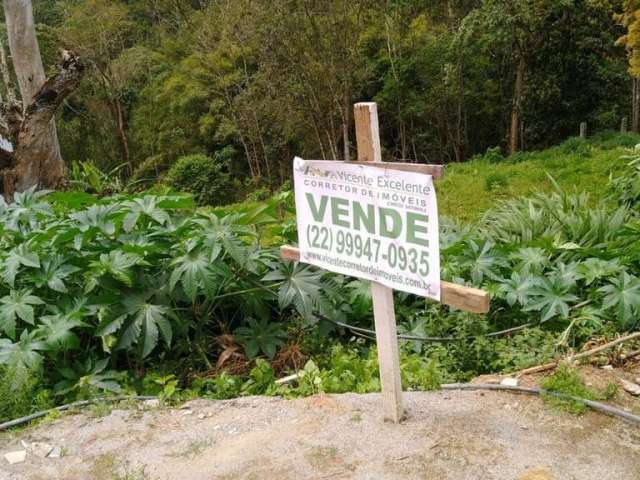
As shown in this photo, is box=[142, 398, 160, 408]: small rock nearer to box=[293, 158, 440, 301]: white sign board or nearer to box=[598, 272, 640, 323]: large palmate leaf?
box=[293, 158, 440, 301]: white sign board

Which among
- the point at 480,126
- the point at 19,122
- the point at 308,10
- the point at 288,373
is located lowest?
the point at 480,126

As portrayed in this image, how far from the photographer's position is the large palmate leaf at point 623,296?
348 cm

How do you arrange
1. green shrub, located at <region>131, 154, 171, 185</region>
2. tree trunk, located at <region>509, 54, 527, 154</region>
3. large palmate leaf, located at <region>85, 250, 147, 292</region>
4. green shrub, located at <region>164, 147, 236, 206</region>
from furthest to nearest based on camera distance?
green shrub, located at <region>131, 154, 171, 185</region>, green shrub, located at <region>164, 147, 236, 206</region>, tree trunk, located at <region>509, 54, 527, 154</region>, large palmate leaf, located at <region>85, 250, 147, 292</region>

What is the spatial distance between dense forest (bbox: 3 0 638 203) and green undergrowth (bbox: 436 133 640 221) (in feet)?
7.65

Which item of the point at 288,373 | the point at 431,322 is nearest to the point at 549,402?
the point at 431,322

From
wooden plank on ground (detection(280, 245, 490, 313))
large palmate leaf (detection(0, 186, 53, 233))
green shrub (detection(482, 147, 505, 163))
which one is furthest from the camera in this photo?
green shrub (detection(482, 147, 505, 163))

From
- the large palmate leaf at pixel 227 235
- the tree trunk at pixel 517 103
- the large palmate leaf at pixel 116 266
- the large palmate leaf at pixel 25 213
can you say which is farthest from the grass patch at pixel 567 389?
the tree trunk at pixel 517 103

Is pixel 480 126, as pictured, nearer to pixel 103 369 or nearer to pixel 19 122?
pixel 19 122

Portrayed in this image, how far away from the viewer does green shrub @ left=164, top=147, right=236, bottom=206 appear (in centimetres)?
1931

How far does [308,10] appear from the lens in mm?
15562

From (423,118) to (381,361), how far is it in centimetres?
1565

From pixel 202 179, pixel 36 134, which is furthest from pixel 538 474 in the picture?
pixel 202 179

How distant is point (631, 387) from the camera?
309 cm

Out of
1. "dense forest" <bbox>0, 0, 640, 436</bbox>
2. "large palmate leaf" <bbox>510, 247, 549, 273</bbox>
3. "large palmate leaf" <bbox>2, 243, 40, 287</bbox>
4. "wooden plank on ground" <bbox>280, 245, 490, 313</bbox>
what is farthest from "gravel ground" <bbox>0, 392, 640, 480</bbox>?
"large palmate leaf" <bbox>510, 247, 549, 273</bbox>
